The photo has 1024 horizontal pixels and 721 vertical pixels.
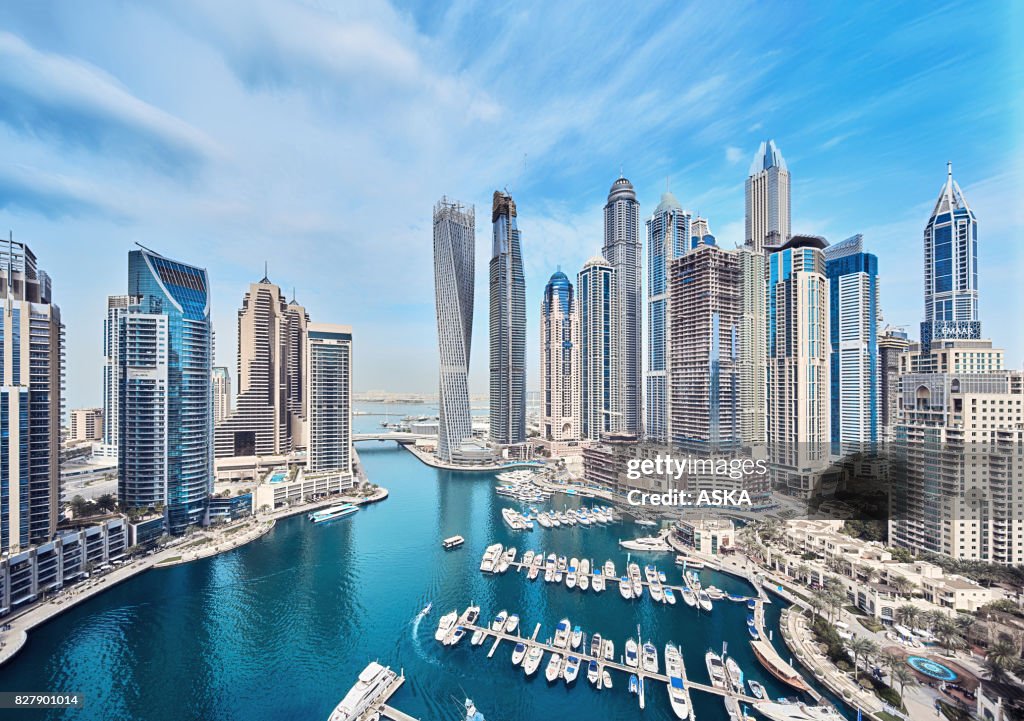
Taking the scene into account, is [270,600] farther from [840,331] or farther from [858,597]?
[840,331]

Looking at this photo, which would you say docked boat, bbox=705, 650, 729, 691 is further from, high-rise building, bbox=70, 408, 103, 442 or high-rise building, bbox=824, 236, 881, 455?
high-rise building, bbox=70, 408, 103, 442

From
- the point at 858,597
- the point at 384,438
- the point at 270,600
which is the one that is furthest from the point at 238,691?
the point at 384,438

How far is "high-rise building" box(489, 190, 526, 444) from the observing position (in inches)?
2176

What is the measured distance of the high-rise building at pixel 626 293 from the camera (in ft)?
193

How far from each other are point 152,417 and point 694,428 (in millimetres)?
32717

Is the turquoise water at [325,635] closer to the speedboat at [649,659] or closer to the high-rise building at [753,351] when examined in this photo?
the speedboat at [649,659]

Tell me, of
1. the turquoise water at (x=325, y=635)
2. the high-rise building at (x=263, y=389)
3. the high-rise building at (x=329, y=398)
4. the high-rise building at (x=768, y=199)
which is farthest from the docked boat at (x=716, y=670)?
the high-rise building at (x=768, y=199)

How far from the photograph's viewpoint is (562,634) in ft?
49.6

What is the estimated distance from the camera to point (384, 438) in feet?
204

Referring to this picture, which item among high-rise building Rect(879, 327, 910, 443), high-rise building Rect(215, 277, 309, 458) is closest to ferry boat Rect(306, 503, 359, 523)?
high-rise building Rect(215, 277, 309, 458)

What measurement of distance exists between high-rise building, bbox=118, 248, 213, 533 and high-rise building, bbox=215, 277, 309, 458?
18652 millimetres

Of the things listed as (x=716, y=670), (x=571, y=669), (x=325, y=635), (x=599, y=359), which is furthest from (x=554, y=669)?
(x=599, y=359)

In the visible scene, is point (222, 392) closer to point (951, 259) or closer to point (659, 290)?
point (659, 290)

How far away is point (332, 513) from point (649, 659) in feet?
73.7
